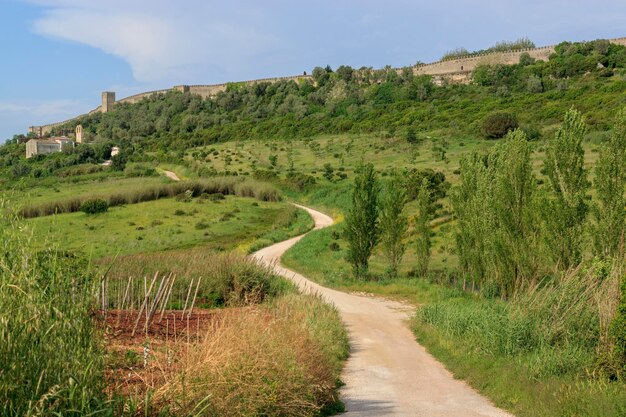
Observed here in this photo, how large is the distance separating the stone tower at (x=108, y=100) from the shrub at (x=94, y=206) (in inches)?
4650

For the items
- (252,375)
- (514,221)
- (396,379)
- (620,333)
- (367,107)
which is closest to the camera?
(252,375)

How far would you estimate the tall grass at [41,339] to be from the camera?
6.00 metres

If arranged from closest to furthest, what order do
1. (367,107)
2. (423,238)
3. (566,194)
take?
1. (566,194)
2. (423,238)
3. (367,107)

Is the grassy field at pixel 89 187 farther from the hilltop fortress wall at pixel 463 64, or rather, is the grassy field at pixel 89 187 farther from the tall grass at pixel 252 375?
the hilltop fortress wall at pixel 463 64

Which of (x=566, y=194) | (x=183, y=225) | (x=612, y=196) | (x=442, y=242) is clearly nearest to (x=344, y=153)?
(x=183, y=225)

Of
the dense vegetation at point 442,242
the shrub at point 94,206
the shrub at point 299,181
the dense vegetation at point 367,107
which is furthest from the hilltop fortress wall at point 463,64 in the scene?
the shrub at point 94,206

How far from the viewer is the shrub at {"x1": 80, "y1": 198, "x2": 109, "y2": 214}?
56.6 metres

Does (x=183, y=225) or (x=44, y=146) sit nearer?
(x=183, y=225)

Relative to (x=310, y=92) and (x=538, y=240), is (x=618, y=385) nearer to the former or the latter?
(x=538, y=240)

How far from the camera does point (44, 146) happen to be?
121812mm

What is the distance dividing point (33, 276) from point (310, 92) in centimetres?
12802

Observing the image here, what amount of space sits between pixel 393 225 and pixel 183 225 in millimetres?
24547

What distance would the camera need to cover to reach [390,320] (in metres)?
22.7

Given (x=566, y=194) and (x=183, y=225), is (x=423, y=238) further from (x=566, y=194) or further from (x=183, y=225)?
(x=183, y=225)
